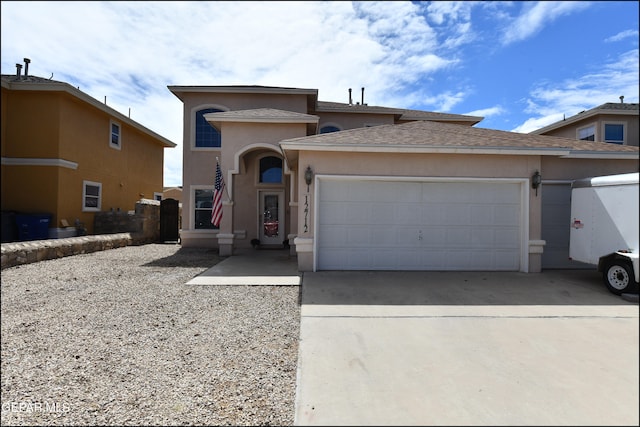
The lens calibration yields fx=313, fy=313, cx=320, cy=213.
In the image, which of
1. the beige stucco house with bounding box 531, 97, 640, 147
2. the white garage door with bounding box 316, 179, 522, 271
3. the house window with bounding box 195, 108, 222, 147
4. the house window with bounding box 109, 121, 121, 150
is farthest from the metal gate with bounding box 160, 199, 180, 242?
the beige stucco house with bounding box 531, 97, 640, 147

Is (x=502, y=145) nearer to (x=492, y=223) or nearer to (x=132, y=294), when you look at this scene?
(x=492, y=223)

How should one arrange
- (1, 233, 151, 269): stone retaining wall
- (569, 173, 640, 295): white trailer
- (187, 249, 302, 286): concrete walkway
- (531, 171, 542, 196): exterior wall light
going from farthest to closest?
(531, 171, 542, 196): exterior wall light → (187, 249, 302, 286): concrete walkway → (1, 233, 151, 269): stone retaining wall → (569, 173, 640, 295): white trailer

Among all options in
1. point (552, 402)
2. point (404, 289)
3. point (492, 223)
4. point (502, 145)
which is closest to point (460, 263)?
point (492, 223)

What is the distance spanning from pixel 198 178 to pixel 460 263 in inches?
403

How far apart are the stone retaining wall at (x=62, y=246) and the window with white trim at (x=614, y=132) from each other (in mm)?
16253

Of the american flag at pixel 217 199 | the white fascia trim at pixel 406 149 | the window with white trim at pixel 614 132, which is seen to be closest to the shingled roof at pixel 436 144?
the white fascia trim at pixel 406 149

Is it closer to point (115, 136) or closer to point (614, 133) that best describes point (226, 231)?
point (115, 136)

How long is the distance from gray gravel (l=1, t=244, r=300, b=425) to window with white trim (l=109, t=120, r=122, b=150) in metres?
10.5

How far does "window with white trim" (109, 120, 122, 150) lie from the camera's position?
14.2 metres

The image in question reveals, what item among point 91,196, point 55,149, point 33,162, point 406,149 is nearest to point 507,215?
point 406,149

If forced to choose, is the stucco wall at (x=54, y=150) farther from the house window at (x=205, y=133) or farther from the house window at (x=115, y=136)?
the house window at (x=205, y=133)

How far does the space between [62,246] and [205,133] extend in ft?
22.9

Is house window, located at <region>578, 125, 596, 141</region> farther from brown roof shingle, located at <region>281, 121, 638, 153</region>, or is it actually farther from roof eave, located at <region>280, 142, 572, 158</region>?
roof eave, located at <region>280, 142, 572, 158</region>

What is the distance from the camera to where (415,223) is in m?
7.51
